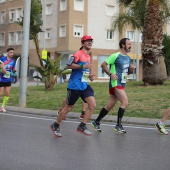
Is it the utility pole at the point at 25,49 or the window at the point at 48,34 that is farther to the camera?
the window at the point at 48,34

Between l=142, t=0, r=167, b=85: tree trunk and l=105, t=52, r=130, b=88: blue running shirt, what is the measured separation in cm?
1200

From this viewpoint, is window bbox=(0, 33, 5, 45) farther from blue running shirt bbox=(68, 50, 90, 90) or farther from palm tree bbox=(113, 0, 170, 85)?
blue running shirt bbox=(68, 50, 90, 90)

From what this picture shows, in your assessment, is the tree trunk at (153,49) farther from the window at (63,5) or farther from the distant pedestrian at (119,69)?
the window at (63,5)

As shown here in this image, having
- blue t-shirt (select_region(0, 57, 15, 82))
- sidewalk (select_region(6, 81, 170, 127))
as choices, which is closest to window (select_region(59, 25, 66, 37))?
sidewalk (select_region(6, 81, 170, 127))

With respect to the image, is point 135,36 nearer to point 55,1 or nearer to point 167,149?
point 55,1

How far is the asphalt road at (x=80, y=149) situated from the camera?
5762 millimetres

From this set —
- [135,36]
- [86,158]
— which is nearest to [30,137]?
[86,158]

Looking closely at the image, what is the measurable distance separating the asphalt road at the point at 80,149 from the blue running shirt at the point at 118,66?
1109 mm

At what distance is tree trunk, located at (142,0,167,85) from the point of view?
20.5m

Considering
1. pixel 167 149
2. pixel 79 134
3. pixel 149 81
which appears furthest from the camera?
pixel 149 81

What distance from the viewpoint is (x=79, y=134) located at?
8586 millimetres

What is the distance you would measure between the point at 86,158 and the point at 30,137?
215 cm

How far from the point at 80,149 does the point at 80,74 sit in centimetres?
177

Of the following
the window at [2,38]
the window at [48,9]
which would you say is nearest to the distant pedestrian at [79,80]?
the window at [48,9]
